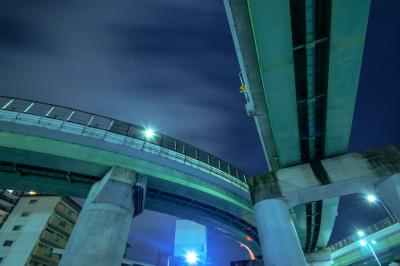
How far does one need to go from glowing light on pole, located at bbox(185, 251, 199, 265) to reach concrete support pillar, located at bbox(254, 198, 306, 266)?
4800 centimetres

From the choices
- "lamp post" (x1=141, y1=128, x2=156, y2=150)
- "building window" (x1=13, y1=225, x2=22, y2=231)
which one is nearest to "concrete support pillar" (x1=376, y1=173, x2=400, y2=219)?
"lamp post" (x1=141, y1=128, x2=156, y2=150)

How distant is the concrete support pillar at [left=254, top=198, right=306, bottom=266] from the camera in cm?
878

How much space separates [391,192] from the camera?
9.95m

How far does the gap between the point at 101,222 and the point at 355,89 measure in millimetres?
13484

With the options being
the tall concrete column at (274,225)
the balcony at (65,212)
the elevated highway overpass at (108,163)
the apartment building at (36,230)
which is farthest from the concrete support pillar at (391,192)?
the balcony at (65,212)

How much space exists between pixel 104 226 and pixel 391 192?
14045 millimetres

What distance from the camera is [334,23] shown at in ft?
21.8

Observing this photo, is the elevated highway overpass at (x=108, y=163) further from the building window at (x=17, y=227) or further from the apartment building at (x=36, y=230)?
the building window at (x=17, y=227)

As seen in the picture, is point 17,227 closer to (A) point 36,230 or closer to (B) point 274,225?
(A) point 36,230

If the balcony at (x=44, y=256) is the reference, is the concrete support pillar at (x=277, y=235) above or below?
below

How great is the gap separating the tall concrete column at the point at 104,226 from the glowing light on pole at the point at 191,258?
148 feet

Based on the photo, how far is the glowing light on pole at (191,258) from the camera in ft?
168

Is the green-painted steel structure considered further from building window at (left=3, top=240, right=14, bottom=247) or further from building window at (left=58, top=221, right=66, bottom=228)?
building window at (left=58, top=221, right=66, bottom=228)

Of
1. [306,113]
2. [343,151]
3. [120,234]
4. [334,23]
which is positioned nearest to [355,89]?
[306,113]
